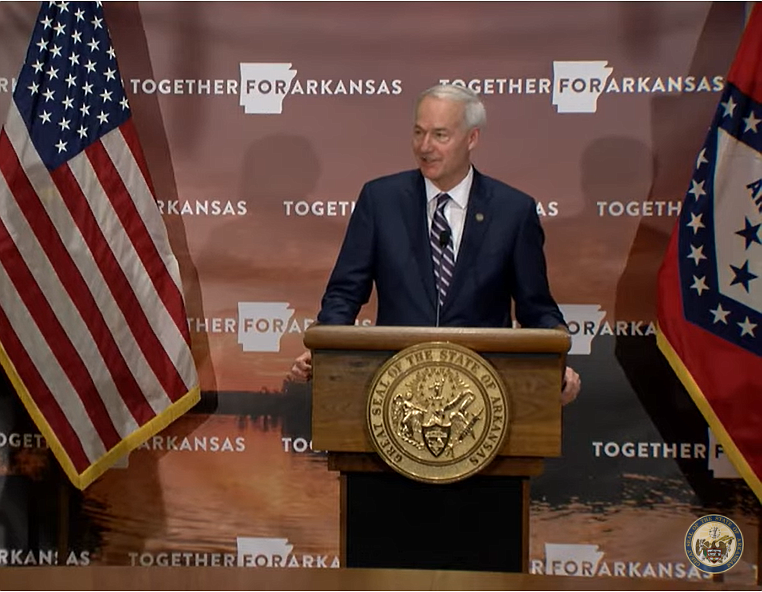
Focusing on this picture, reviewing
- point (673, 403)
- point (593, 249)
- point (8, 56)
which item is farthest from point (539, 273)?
point (8, 56)

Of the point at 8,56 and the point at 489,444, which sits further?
the point at 8,56

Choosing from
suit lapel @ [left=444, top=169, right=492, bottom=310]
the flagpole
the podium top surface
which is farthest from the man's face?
the flagpole

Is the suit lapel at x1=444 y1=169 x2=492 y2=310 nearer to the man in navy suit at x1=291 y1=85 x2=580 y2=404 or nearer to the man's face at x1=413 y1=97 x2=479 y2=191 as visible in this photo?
the man in navy suit at x1=291 y1=85 x2=580 y2=404

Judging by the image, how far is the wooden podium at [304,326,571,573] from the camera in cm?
206

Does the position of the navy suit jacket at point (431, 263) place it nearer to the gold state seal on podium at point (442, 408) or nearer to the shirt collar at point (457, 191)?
the shirt collar at point (457, 191)

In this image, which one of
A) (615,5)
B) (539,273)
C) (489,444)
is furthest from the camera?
(615,5)

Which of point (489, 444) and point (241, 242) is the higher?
point (241, 242)

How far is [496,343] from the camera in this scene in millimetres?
2049

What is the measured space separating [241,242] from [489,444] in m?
1.62

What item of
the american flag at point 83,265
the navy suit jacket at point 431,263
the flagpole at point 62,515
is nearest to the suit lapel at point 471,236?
the navy suit jacket at point 431,263

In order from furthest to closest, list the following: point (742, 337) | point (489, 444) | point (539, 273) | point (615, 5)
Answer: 1. point (615, 5)
2. point (742, 337)
3. point (539, 273)
4. point (489, 444)

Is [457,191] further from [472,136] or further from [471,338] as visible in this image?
[471,338]

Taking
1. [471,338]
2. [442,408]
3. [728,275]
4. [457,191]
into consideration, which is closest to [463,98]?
[457,191]

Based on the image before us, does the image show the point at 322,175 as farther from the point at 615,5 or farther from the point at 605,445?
the point at 605,445
